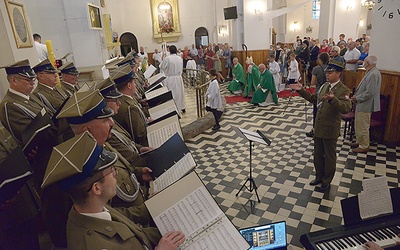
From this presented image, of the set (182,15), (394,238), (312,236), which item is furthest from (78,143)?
(182,15)

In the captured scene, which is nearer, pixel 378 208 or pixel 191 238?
pixel 191 238

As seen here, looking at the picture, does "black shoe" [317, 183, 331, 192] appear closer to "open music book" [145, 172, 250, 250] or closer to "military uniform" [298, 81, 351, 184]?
"military uniform" [298, 81, 351, 184]

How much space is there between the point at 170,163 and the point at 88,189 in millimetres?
951

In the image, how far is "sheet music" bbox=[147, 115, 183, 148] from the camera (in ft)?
8.92

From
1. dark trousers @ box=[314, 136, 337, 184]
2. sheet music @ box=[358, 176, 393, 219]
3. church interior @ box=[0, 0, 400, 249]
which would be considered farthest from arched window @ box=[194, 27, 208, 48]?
sheet music @ box=[358, 176, 393, 219]

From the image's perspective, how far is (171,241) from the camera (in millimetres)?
1418

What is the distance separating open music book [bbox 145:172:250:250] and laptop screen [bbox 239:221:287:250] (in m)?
1.15

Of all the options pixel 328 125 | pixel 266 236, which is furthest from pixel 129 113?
pixel 328 125

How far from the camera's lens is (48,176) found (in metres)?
1.17

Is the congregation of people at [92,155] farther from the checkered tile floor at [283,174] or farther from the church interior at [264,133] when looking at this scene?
the church interior at [264,133]

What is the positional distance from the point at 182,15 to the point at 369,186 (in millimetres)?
18028

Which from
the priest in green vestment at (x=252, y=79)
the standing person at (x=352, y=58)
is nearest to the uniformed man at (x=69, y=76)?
the priest in green vestment at (x=252, y=79)

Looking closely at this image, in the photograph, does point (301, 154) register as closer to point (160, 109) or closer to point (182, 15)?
point (160, 109)

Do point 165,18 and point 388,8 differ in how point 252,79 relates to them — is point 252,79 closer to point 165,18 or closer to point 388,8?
point 388,8
